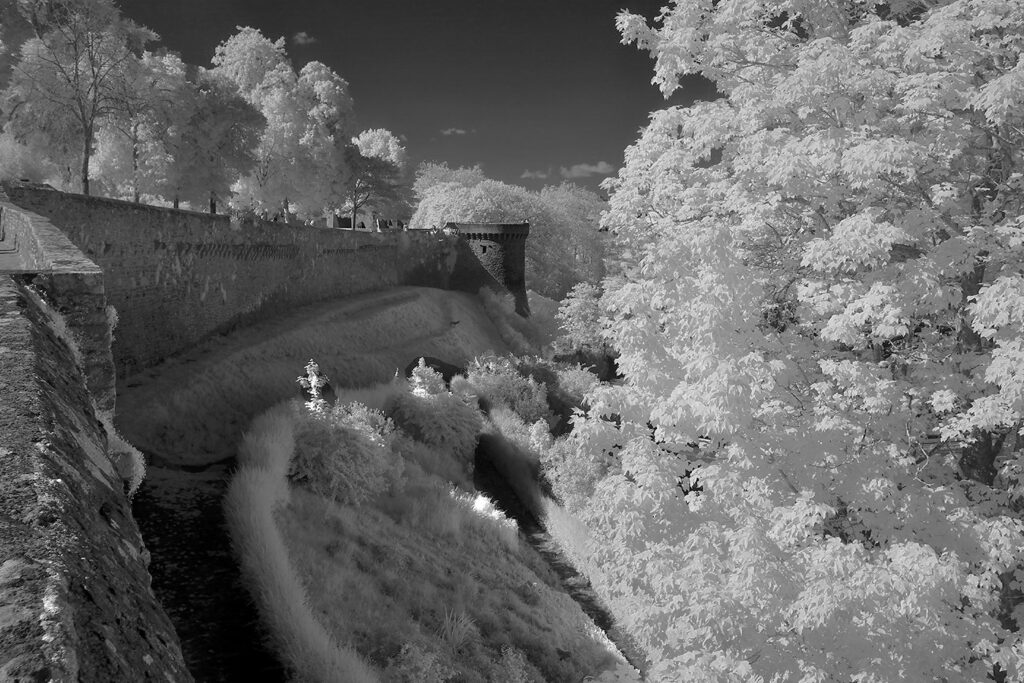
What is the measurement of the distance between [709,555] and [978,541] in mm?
2525

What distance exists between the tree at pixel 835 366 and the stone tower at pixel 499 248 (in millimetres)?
30908

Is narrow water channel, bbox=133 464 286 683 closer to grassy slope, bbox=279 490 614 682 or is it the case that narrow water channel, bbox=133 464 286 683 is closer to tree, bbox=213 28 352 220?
grassy slope, bbox=279 490 614 682

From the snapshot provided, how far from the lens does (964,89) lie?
7332mm

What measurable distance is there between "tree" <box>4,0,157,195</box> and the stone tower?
72.1 feet

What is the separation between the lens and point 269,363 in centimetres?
1691

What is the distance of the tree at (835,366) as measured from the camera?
269 inches

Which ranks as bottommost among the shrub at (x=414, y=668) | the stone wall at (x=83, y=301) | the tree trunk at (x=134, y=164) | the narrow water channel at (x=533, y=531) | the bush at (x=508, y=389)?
the narrow water channel at (x=533, y=531)

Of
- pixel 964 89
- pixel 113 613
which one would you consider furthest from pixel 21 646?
pixel 964 89

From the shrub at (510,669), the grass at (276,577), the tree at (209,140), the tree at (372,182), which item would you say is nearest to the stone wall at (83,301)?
the grass at (276,577)

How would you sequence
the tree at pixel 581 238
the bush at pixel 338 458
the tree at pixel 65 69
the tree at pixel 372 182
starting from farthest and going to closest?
the tree at pixel 581 238 → the tree at pixel 372 182 → the tree at pixel 65 69 → the bush at pixel 338 458

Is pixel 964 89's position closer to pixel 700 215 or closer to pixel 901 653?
pixel 700 215

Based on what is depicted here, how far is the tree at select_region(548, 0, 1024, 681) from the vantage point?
6840 mm

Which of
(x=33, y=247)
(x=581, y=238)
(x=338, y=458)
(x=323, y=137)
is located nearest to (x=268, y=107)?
(x=323, y=137)

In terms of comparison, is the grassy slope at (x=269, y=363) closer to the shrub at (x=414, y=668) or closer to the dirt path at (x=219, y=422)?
the dirt path at (x=219, y=422)
